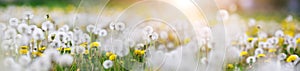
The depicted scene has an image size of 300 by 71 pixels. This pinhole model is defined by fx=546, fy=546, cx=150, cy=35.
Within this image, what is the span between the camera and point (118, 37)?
2.87 m

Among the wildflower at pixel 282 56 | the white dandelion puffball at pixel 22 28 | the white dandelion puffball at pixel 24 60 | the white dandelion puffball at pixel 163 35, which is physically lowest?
the wildflower at pixel 282 56

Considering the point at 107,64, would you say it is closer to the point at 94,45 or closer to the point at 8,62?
the point at 94,45

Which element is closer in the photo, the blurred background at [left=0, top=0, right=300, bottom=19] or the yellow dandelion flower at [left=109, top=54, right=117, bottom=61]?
the yellow dandelion flower at [left=109, top=54, right=117, bottom=61]

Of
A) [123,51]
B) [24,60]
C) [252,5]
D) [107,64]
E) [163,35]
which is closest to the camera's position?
[24,60]

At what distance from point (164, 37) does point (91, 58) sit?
38.7 inches

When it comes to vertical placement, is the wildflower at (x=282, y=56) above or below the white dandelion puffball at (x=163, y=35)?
below

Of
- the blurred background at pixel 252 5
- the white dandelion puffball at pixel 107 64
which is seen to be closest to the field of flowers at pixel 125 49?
the white dandelion puffball at pixel 107 64

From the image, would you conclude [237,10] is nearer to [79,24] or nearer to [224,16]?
[224,16]

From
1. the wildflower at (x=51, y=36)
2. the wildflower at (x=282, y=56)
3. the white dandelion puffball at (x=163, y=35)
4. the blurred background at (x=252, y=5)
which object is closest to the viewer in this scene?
the wildflower at (x=51, y=36)

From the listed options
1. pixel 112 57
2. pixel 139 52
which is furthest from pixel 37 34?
pixel 139 52

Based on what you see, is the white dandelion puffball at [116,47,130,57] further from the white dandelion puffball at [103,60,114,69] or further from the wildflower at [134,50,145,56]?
the white dandelion puffball at [103,60,114,69]

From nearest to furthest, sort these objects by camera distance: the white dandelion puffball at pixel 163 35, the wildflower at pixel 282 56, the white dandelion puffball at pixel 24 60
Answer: the white dandelion puffball at pixel 24 60, the wildflower at pixel 282 56, the white dandelion puffball at pixel 163 35

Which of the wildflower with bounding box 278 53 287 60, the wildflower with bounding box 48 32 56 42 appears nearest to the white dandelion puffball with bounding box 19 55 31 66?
the wildflower with bounding box 48 32 56 42

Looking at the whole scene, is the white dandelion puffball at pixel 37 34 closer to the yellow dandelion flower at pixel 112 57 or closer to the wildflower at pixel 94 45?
the wildflower at pixel 94 45
